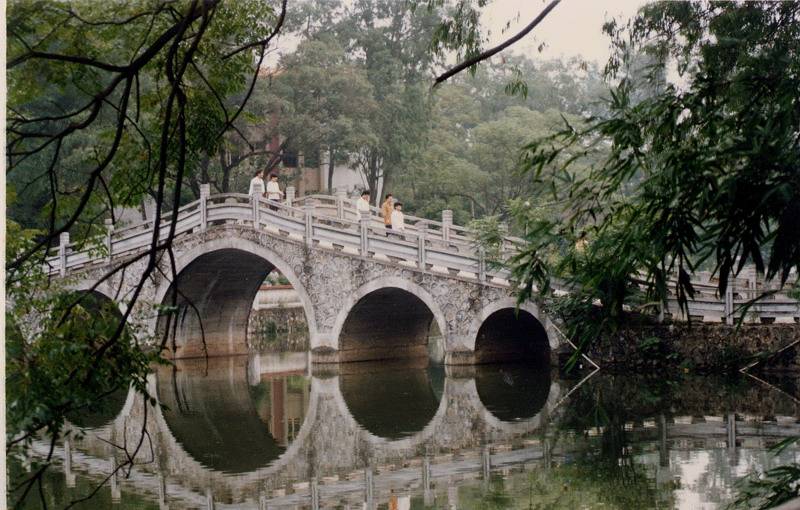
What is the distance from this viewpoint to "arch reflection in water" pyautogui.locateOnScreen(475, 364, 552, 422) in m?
8.62

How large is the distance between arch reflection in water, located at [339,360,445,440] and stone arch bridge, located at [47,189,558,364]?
46 cm

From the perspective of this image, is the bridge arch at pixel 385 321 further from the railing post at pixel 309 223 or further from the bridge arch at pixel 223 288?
the railing post at pixel 309 223

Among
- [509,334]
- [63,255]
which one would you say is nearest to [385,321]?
[509,334]

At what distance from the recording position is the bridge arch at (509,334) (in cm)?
1084

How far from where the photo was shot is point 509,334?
1164cm

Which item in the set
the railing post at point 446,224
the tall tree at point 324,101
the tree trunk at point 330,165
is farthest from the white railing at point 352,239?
the tall tree at point 324,101

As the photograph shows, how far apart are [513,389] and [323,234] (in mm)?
3358

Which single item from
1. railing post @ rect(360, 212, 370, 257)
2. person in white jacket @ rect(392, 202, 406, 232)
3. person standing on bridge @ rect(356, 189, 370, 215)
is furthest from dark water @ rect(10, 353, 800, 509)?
person standing on bridge @ rect(356, 189, 370, 215)

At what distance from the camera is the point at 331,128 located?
12.9 metres

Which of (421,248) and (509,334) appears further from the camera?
(509,334)

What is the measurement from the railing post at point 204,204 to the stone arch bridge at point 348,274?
0.05ft

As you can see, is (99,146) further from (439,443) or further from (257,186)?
(257,186)

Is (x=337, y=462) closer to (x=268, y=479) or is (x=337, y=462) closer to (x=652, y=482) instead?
(x=268, y=479)

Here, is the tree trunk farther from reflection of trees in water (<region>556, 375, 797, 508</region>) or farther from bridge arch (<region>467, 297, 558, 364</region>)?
reflection of trees in water (<region>556, 375, 797, 508</region>)
